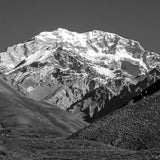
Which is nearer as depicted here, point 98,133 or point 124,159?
point 124,159

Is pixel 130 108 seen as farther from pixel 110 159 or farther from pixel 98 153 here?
pixel 110 159

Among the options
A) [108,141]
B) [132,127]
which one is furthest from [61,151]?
[132,127]

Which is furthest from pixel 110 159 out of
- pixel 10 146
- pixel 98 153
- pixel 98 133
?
pixel 98 133

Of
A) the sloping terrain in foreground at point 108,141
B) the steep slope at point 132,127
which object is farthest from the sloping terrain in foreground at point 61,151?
the steep slope at point 132,127

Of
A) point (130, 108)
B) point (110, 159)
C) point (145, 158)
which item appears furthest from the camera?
point (130, 108)

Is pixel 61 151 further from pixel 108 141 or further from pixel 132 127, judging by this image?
pixel 132 127

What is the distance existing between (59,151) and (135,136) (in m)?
18.5

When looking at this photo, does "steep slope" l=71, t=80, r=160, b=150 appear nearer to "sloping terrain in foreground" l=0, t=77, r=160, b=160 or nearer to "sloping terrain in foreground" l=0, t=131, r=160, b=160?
"sloping terrain in foreground" l=0, t=77, r=160, b=160

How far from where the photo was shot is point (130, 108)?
88375 millimetres

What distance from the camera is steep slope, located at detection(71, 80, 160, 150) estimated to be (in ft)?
254

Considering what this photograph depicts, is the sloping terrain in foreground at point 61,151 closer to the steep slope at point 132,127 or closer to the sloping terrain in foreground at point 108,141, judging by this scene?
the sloping terrain in foreground at point 108,141

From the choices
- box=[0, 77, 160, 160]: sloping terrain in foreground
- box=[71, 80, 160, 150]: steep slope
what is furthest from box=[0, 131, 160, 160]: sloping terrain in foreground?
box=[71, 80, 160, 150]: steep slope

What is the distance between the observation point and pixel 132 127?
80938 mm

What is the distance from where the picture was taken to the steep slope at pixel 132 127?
77.4 metres
